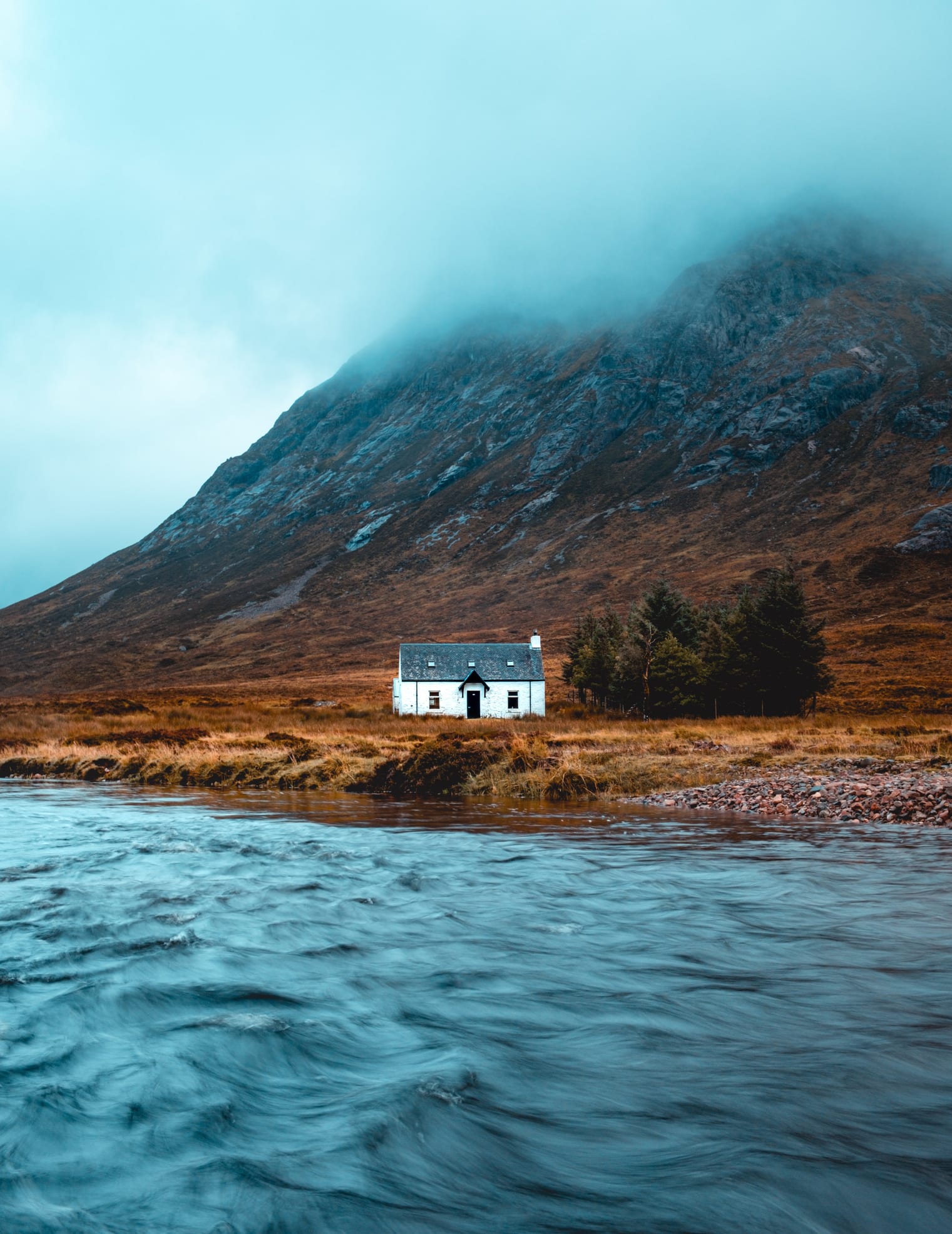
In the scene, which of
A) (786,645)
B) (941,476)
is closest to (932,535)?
(941,476)

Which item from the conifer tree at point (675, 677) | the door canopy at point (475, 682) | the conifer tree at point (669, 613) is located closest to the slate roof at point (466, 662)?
the door canopy at point (475, 682)

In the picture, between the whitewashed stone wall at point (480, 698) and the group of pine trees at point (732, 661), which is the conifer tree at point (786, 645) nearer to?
the group of pine trees at point (732, 661)

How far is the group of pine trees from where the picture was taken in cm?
4947

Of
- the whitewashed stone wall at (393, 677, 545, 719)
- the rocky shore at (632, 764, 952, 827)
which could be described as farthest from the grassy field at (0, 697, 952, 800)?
the whitewashed stone wall at (393, 677, 545, 719)

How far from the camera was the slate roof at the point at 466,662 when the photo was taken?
73250 mm

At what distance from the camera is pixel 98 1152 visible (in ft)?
18.2

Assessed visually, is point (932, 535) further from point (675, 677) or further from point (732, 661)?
point (675, 677)

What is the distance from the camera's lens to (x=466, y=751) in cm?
2941

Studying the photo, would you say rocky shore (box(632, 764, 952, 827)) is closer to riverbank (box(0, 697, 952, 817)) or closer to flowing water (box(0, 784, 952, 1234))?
riverbank (box(0, 697, 952, 817))

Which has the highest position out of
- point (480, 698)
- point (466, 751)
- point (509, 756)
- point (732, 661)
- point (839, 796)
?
point (732, 661)

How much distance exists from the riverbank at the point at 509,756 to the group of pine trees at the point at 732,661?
508 centimetres

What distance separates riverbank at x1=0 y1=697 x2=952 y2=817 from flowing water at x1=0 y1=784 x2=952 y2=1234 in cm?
1134

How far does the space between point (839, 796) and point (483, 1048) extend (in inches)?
655

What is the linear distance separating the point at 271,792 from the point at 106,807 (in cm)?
607
